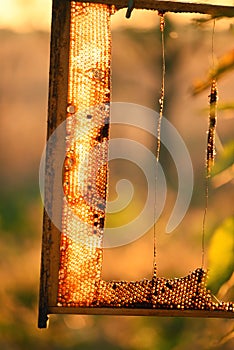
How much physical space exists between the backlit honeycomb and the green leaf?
1.97ft

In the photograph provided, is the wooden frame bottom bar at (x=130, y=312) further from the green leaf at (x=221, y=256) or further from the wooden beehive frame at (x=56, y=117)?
the green leaf at (x=221, y=256)

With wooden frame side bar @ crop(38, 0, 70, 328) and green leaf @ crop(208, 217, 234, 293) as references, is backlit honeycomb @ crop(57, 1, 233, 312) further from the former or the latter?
green leaf @ crop(208, 217, 234, 293)

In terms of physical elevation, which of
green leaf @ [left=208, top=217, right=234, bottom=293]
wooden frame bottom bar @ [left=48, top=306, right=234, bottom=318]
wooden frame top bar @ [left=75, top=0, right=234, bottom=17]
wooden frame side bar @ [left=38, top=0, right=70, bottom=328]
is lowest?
wooden frame bottom bar @ [left=48, top=306, right=234, bottom=318]

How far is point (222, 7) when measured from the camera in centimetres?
118

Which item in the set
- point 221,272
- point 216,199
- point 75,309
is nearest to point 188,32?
point 216,199

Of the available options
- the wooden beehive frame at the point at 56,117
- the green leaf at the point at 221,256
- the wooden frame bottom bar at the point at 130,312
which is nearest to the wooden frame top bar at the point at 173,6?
the wooden beehive frame at the point at 56,117

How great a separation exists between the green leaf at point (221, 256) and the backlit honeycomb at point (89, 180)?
A: 60 centimetres

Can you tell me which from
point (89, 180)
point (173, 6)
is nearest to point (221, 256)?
point (89, 180)

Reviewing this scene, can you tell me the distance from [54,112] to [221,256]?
62cm

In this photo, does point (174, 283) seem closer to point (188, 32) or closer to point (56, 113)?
point (56, 113)

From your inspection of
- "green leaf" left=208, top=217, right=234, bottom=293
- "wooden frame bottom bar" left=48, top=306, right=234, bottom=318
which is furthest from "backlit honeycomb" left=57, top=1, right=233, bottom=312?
"green leaf" left=208, top=217, right=234, bottom=293

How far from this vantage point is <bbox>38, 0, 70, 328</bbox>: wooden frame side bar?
1142 mm

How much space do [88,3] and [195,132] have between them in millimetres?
1531

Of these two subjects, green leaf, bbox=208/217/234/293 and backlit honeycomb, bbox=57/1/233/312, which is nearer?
green leaf, bbox=208/217/234/293
